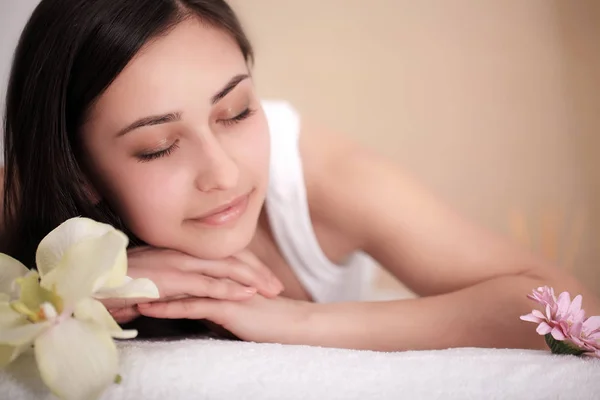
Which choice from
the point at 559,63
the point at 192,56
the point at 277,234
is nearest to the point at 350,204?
the point at 277,234

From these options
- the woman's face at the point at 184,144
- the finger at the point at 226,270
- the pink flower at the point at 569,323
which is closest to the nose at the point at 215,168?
the woman's face at the point at 184,144

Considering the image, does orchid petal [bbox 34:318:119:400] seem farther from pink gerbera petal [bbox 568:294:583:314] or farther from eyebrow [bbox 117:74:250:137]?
pink gerbera petal [bbox 568:294:583:314]

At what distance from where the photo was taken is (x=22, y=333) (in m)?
0.47

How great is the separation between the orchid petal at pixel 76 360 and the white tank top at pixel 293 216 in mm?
542

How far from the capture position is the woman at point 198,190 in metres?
0.71

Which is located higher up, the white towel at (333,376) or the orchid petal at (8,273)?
the orchid petal at (8,273)

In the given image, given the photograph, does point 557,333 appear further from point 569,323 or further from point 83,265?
point 83,265

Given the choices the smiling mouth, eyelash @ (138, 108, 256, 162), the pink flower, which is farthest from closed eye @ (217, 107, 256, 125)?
the pink flower

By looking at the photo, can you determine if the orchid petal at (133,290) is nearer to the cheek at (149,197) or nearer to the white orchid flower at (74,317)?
the white orchid flower at (74,317)

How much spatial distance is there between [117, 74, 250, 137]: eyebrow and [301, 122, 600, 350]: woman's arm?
11.4 inches

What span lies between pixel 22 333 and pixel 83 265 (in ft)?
0.24

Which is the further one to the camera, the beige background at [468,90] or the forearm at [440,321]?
the beige background at [468,90]

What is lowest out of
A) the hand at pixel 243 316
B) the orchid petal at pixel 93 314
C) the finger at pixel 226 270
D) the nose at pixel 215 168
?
the hand at pixel 243 316

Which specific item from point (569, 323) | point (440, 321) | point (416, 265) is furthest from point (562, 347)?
point (416, 265)
